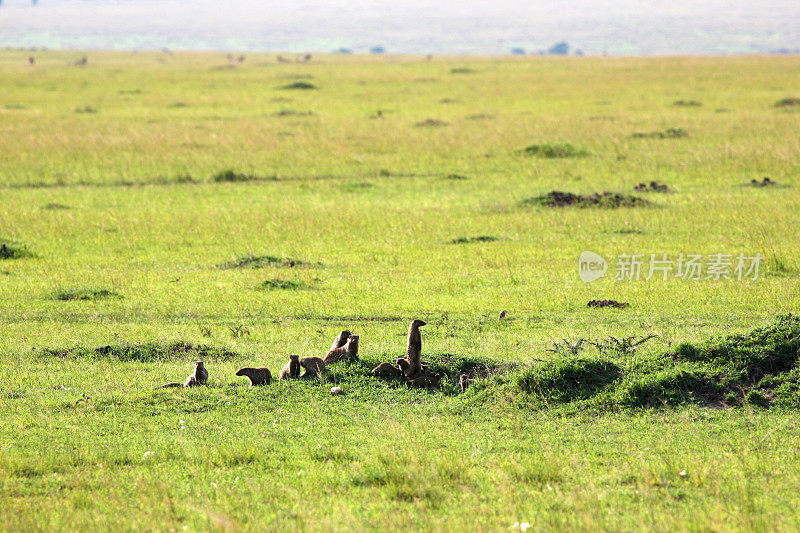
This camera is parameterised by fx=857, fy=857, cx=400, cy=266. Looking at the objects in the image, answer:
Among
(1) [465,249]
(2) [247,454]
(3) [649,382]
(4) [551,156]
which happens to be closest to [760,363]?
(3) [649,382]

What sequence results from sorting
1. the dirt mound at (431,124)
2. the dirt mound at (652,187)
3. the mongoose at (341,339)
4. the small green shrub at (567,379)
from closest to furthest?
the small green shrub at (567,379), the mongoose at (341,339), the dirt mound at (652,187), the dirt mound at (431,124)

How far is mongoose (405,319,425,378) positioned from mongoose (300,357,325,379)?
86cm

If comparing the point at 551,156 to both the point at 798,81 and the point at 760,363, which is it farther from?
the point at 798,81

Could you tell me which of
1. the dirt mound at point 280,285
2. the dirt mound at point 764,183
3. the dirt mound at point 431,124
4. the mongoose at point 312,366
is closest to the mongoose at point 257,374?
the mongoose at point 312,366

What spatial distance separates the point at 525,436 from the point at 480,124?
93.0 ft

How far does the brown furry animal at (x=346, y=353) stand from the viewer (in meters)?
8.77

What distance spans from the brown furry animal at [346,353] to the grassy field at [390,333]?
37cm

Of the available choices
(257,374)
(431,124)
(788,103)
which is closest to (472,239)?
(257,374)

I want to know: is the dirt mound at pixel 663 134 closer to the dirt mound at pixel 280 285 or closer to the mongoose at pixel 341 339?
the dirt mound at pixel 280 285

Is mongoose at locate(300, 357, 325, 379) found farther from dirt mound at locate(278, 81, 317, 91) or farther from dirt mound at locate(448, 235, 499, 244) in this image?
dirt mound at locate(278, 81, 317, 91)

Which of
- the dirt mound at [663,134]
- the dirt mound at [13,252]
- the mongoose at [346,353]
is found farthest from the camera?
the dirt mound at [663,134]

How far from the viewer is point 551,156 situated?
88.8 feet

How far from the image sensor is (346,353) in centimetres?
877

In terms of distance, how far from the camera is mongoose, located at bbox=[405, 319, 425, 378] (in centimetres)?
826
